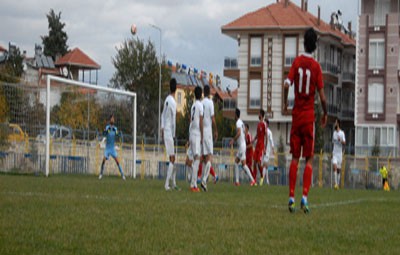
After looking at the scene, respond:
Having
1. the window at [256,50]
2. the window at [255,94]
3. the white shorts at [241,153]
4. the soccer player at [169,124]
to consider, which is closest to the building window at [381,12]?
the window at [256,50]

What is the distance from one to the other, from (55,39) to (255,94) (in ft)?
186

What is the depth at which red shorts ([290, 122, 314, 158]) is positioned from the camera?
12.3 meters

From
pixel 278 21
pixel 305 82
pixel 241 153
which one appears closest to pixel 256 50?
pixel 278 21

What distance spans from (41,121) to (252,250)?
902 inches

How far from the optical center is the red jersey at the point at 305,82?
12406 mm

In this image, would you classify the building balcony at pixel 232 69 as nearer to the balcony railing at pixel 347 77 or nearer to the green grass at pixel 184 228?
the balcony railing at pixel 347 77

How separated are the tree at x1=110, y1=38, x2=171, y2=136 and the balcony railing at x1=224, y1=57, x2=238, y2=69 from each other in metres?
5.41

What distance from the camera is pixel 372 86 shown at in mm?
69812

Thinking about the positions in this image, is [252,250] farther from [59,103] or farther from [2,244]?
[59,103]

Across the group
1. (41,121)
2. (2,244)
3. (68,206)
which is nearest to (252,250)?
(2,244)

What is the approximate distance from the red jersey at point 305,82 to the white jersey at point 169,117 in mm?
6898

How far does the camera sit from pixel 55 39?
4995 inches

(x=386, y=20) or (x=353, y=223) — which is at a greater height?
(x=386, y=20)

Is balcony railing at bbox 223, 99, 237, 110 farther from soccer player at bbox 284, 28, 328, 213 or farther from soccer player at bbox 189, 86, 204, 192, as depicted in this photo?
soccer player at bbox 284, 28, 328, 213
